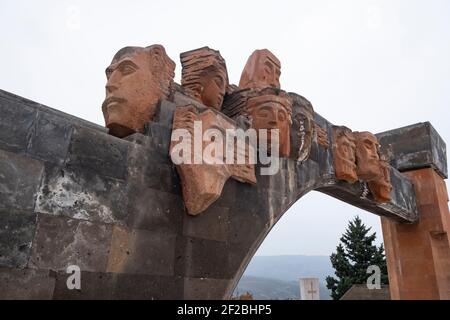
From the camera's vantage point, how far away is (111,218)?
7.40ft

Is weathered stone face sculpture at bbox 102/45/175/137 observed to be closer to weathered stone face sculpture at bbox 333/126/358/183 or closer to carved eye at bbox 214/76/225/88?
carved eye at bbox 214/76/225/88

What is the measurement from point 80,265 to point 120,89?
4.48ft

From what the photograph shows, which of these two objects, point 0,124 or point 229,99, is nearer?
point 0,124

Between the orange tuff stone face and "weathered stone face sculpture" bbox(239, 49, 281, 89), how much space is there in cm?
47

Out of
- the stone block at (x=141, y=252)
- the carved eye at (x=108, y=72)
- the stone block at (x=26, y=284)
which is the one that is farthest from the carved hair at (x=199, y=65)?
the stone block at (x=26, y=284)

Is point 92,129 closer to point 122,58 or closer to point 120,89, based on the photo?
point 120,89

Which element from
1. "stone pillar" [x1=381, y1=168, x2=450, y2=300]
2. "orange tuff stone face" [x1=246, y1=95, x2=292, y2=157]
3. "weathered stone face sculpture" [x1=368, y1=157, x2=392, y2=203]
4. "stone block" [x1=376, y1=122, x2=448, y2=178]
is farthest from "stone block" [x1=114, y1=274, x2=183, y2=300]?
"stone block" [x1=376, y1=122, x2=448, y2=178]

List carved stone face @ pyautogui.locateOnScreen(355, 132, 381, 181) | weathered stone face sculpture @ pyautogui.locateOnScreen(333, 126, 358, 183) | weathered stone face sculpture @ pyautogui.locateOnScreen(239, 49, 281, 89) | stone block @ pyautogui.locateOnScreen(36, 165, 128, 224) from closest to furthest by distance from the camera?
1. stone block @ pyautogui.locateOnScreen(36, 165, 128, 224)
2. weathered stone face sculpture @ pyautogui.locateOnScreen(239, 49, 281, 89)
3. weathered stone face sculpture @ pyautogui.locateOnScreen(333, 126, 358, 183)
4. carved stone face @ pyautogui.locateOnScreen(355, 132, 381, 181)

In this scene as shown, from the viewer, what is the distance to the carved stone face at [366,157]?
4.93 meters

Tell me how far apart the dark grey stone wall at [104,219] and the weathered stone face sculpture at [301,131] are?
1077mm

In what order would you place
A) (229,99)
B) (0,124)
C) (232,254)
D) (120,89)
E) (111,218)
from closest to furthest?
1. (0,124)
2. (111,218)
3. (120,89)
4. (232,254)
5. (229,99)

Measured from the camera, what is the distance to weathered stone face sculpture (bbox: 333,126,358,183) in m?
4.66

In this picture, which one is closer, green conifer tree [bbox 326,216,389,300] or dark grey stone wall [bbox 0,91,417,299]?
dark grey stone wall [bbox 0,91,417,299]
